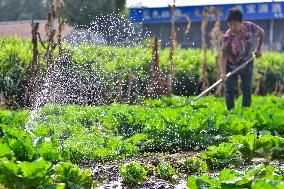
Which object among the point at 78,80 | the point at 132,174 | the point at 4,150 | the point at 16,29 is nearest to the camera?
the point at 4,150

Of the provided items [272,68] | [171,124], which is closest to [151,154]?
[171,124]

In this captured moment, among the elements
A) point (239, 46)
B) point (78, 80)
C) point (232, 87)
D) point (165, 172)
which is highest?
point (239, 46)

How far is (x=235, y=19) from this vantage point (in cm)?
895

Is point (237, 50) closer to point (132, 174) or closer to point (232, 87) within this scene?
point (232, 87)

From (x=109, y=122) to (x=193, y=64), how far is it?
9.73 metres

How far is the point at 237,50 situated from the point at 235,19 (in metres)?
0.54

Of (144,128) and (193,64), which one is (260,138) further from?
(193,64)

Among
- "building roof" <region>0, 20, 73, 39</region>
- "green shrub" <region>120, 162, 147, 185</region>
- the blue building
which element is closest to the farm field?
"green shrub" <region>120, 162, 147, 185</region>

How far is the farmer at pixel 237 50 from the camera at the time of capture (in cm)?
912

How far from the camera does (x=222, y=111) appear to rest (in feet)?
27.1

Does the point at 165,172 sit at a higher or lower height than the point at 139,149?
higher

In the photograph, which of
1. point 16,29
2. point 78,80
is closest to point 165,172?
point 78,80

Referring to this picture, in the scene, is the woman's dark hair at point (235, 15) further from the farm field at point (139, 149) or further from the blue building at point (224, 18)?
the blue building at point (224, 18)

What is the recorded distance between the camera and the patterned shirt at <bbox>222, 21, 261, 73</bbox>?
915cm
